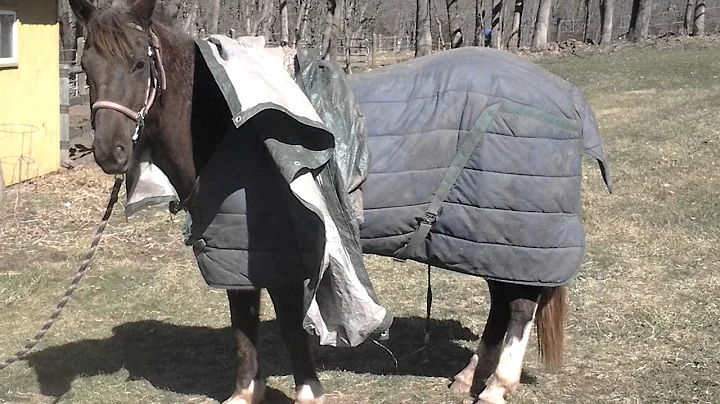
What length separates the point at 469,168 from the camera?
3.10 meters

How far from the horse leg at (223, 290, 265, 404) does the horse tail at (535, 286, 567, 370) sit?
1267 millimetres

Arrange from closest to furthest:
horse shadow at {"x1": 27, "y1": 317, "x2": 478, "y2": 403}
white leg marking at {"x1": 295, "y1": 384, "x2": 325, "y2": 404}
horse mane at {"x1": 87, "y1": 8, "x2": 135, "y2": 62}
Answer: horse mane at {"x1": 87, "y1": 8, "x2": 135, "y2": 62}
white leg marking at {"x1": 295, "y1": 384, "x2": 325, "y2": 404}
horse shadow at {"x1": 27, "y1": 317, "x2": 478, "y2": 403}

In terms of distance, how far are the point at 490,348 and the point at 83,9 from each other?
2.27 m

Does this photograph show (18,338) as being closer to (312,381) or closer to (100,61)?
(312,381)

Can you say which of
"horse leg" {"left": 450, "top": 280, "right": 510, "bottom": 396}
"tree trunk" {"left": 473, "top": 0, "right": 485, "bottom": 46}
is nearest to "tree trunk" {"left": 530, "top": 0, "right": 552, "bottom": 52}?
"tree trunk" {"left": 473, "top": 0, "right": 485, "bottom": 46}

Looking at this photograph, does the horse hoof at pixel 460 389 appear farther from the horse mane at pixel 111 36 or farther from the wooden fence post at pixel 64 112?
the wooden fence post at pixel 64 112

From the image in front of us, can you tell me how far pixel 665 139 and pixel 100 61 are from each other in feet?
26.1

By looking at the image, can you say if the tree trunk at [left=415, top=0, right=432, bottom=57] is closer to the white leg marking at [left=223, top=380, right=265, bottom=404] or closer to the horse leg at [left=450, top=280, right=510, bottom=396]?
the horse leg at [left=450, top=280, right=510, bottom=396]

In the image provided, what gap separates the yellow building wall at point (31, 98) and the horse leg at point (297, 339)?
5956mm

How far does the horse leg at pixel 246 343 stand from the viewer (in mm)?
3301

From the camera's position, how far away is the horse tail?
11.3 ft

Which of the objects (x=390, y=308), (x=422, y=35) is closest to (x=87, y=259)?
(x=390, y=308)

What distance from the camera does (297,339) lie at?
326 centimetres

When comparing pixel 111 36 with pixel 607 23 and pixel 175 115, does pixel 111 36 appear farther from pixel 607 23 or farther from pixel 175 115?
pixel 607 23
